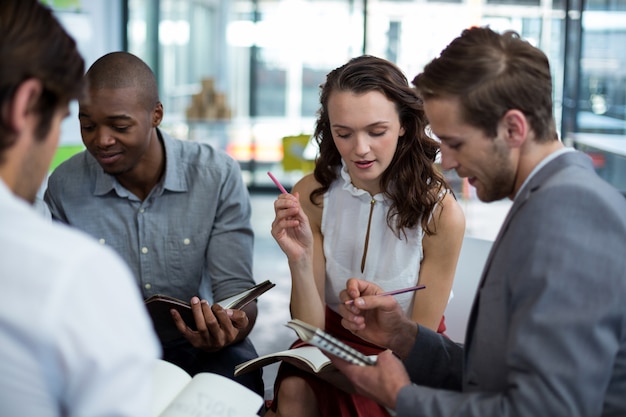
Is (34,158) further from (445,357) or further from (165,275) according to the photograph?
(165,275)

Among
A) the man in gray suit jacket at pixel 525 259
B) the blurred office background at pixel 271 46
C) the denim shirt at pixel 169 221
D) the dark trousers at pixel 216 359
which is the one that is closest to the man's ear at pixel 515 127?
the man in gray suit jacket at pixel 525 259

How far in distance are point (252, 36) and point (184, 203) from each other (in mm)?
6316

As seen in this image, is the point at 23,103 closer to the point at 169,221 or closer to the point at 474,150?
the point at 474,150

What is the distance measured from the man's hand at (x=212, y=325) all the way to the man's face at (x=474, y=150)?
858 mm

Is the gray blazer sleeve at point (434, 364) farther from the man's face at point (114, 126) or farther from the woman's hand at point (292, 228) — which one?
the man's face at point (114, 126)

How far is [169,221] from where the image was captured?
248 cm

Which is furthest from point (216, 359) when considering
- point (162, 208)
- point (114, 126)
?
point (114, 126)

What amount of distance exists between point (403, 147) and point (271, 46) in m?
6.53

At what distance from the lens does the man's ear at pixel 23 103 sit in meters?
0.99

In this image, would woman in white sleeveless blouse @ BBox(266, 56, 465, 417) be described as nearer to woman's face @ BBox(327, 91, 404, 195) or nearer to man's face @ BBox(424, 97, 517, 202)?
woman's face @ BBox(327, 91, 404, 195)

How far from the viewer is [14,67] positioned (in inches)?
39.1

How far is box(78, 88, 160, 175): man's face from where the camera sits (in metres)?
2.25

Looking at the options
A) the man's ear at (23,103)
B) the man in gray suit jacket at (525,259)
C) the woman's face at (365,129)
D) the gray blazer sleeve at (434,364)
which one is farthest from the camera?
the woman's face at (365,129)

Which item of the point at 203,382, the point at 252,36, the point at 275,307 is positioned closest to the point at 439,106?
the point at 203,382
